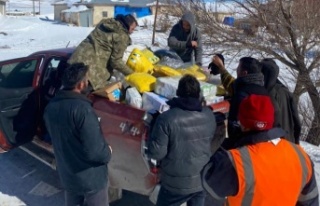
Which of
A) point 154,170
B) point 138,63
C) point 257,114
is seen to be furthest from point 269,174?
point 138,63

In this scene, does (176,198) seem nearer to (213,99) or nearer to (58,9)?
(213,99)

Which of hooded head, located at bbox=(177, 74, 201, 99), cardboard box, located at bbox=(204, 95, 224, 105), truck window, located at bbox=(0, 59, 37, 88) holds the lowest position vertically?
truck window, located at bbox=(0, 59, 37, 88)

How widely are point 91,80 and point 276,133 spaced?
2763 millimetres

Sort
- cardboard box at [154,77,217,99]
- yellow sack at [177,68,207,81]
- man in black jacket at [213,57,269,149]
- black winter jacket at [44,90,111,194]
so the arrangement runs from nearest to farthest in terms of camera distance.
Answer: black winter jacket at [44,90,111,194], man in black jacket at [213,57,269,149], cardboard box at [154,77,217,99], yellow sack at [177,68,207,81]

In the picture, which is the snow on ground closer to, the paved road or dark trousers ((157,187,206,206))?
the paved road

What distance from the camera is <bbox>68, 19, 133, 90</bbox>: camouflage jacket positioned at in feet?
15.1

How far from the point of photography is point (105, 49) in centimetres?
468

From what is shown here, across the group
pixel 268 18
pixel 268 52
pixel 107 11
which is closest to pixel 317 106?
pixel 268 52

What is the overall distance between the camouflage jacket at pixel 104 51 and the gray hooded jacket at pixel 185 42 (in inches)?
43.2

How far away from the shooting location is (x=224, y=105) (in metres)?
4.06

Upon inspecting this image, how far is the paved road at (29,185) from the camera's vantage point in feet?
15.1

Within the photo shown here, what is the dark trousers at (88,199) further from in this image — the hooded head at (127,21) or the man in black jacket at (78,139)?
the hooded head at (127,21)

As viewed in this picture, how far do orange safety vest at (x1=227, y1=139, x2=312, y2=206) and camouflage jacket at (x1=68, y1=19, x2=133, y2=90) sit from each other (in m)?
2.71

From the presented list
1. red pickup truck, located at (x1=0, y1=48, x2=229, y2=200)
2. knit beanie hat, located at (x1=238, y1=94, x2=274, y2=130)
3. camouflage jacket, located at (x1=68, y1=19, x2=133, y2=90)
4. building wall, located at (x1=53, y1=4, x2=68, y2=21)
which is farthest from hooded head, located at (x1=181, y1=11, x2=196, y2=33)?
building wall, located at (x1=53, y1=4, x2=68, y2=21)
